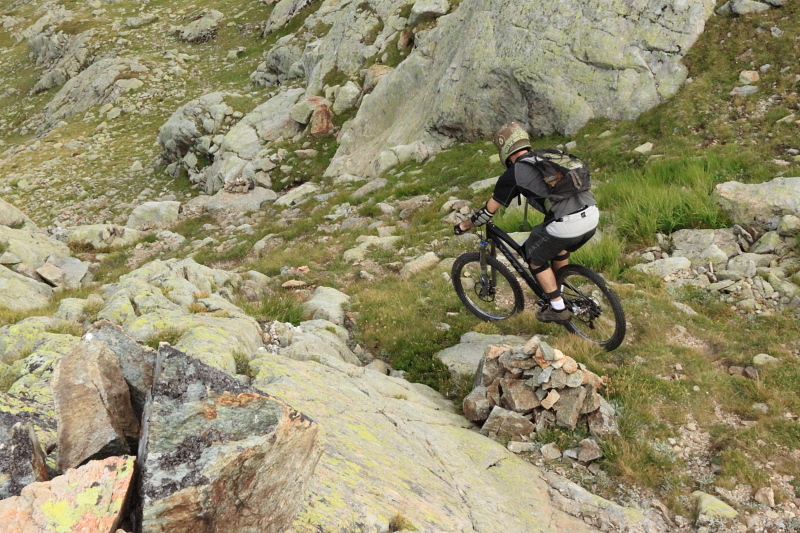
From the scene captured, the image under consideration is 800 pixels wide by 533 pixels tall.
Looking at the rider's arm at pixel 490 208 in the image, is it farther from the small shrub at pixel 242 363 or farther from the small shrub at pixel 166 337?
the small shrub at pixel 166 337

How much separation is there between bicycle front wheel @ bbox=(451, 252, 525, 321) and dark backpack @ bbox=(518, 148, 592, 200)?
2312 millimetres

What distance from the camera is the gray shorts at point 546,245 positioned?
776 cm

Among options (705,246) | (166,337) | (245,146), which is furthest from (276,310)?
(245,146)

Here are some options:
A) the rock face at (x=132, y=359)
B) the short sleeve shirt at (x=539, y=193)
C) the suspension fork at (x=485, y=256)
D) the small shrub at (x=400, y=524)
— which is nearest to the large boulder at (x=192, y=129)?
the suspension fork at (x=485, y=256)

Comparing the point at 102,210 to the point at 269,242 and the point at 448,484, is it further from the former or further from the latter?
the point at 448,484

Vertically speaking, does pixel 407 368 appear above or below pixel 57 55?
below

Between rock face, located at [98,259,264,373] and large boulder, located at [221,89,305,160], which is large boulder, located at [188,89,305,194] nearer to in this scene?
large boulder, located at [221,89,305,160]

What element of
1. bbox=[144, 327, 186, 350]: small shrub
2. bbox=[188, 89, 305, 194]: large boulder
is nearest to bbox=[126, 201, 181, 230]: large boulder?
bbox=[188, 89, 305, 194]: large boulder

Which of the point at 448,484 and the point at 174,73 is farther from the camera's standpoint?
the point at 174,73

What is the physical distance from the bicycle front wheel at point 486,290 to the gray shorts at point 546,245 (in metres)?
1.13

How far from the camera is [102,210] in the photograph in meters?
26.2

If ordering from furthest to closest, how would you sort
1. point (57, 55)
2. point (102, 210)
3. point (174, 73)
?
1. point (57, 55)
2. point (174, 73)
3. point (102, 210)

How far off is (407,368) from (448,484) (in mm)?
3618

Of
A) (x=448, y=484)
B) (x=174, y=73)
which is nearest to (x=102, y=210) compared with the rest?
(x=174, y=73)
